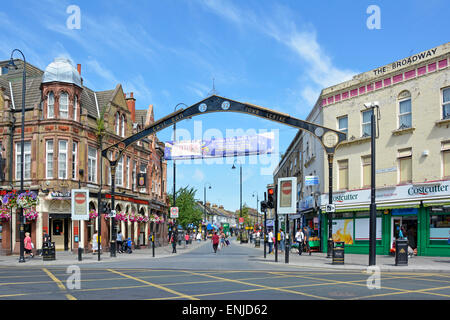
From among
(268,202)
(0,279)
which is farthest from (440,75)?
(0,279)

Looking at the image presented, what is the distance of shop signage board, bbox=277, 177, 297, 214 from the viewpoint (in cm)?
2172

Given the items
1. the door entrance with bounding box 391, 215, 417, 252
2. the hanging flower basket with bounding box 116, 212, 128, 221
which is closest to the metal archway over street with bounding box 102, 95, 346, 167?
the door entrance with bounding box 391, 215, 417, 252

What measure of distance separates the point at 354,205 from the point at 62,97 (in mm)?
22224

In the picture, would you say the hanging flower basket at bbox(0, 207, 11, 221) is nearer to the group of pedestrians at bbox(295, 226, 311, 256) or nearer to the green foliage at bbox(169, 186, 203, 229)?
the group of pedestrians at bbox(295, 226, 311, 256)

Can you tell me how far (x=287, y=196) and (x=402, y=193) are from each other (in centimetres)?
908

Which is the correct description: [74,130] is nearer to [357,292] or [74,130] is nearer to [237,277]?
[237,277]

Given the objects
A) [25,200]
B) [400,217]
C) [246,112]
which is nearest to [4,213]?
[25,200]

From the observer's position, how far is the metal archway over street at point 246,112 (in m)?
24.0

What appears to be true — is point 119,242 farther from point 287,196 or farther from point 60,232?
point 287,196

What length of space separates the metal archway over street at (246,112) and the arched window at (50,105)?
7.45 meters

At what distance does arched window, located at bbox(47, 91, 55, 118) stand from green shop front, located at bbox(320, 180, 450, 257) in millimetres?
21182

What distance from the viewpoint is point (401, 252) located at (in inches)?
747

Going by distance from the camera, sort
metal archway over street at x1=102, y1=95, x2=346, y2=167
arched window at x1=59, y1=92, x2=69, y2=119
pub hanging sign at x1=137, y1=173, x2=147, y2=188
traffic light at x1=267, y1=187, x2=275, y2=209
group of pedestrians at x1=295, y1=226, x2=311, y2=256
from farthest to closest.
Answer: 1. pub hanging sign at x1=137, y1=173, x2=147, y2=188
2. arched window at x1=59, y1=92, x2=69, y2=119
3. group of pedestrians at x1=295, y1=226, x2=311, y2=256
4. metal archway over street at x1=102, y1=95, x2=346, y2=167
5. traffic light at x1=267, y1=187, x2=275, y2=209
